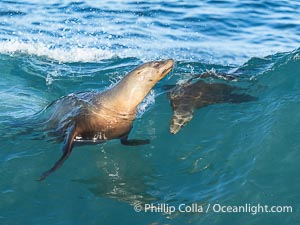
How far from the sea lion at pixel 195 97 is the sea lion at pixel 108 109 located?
723 mm

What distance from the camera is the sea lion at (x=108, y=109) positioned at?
22.6 ft

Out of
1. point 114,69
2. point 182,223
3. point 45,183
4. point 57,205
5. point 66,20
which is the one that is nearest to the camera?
point 182,223

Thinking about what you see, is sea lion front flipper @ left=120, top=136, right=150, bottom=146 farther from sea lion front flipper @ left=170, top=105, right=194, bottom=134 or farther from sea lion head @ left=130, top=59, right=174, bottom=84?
sea lion head @ left=130, top=59, right=174, bottom=84

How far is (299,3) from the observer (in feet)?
56.9

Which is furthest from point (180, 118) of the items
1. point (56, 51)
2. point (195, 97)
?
point (56, 51)

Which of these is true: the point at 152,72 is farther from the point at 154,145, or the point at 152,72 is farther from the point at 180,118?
the point at 154,145

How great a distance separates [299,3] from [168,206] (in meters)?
13.0

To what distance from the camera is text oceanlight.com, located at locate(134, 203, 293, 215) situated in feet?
18.6

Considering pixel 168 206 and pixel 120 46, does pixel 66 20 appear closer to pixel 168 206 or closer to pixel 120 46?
pixel 120 46

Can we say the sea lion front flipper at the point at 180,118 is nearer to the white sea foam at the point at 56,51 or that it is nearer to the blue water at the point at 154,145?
the blue water at the point at 154,145

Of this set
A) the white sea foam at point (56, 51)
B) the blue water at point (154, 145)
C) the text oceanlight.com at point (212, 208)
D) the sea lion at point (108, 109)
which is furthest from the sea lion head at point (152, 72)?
the white sea foam at point (56, 51)

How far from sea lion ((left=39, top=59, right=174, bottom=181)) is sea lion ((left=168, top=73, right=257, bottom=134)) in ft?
2.37

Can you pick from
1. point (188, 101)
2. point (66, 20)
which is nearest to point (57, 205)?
point (188, 101)

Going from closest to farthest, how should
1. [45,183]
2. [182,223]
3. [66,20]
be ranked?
[182,223], [45,183], [66,20]
